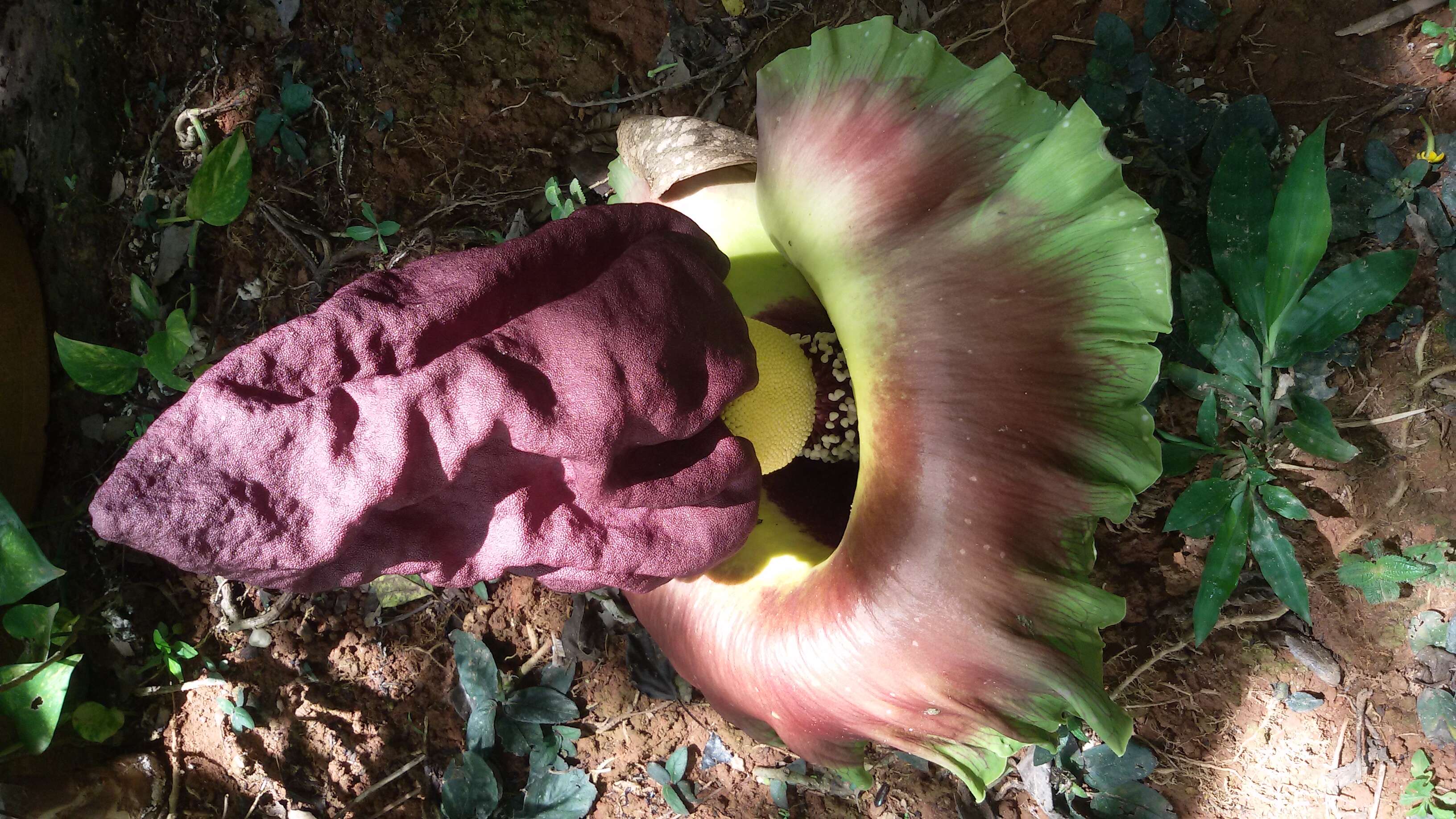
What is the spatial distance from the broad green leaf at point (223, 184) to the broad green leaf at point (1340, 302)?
7.25 ft

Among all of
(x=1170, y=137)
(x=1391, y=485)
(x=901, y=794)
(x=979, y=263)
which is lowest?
(x=901, y=794)

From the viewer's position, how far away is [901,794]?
2.05 meters

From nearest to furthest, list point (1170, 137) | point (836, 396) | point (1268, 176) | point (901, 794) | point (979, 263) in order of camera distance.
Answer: point (979, 263)
point (836, 396)
point (1268, 176)
point (1170, 137)
point (901, 794)

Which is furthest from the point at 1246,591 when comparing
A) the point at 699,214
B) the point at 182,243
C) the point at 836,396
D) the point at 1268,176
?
the point at 182,243

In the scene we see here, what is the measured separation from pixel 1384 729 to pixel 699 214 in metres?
1.83

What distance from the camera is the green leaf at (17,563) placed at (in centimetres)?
183

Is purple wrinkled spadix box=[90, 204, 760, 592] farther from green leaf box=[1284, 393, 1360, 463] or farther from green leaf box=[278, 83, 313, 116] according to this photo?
green leaf box=[278, 83, 313, 116]

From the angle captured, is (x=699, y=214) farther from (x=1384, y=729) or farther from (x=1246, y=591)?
(x=1384, y=729)

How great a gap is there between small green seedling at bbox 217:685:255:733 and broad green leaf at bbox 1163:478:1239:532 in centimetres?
214

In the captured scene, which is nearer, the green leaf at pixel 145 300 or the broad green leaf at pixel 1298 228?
the broad green leaf at pixel 1298 228

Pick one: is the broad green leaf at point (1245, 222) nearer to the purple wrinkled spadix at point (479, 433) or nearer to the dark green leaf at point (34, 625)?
the purple wrinkled spadix at point (479, 433)

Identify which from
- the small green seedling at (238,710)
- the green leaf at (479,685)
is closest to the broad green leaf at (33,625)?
the small green seedling at (238,710)

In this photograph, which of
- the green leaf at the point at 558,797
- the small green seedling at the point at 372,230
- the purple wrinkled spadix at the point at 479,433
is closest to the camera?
the purple wrinkled spadix at the point at 479,433

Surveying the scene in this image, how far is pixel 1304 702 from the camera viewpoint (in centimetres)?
185
